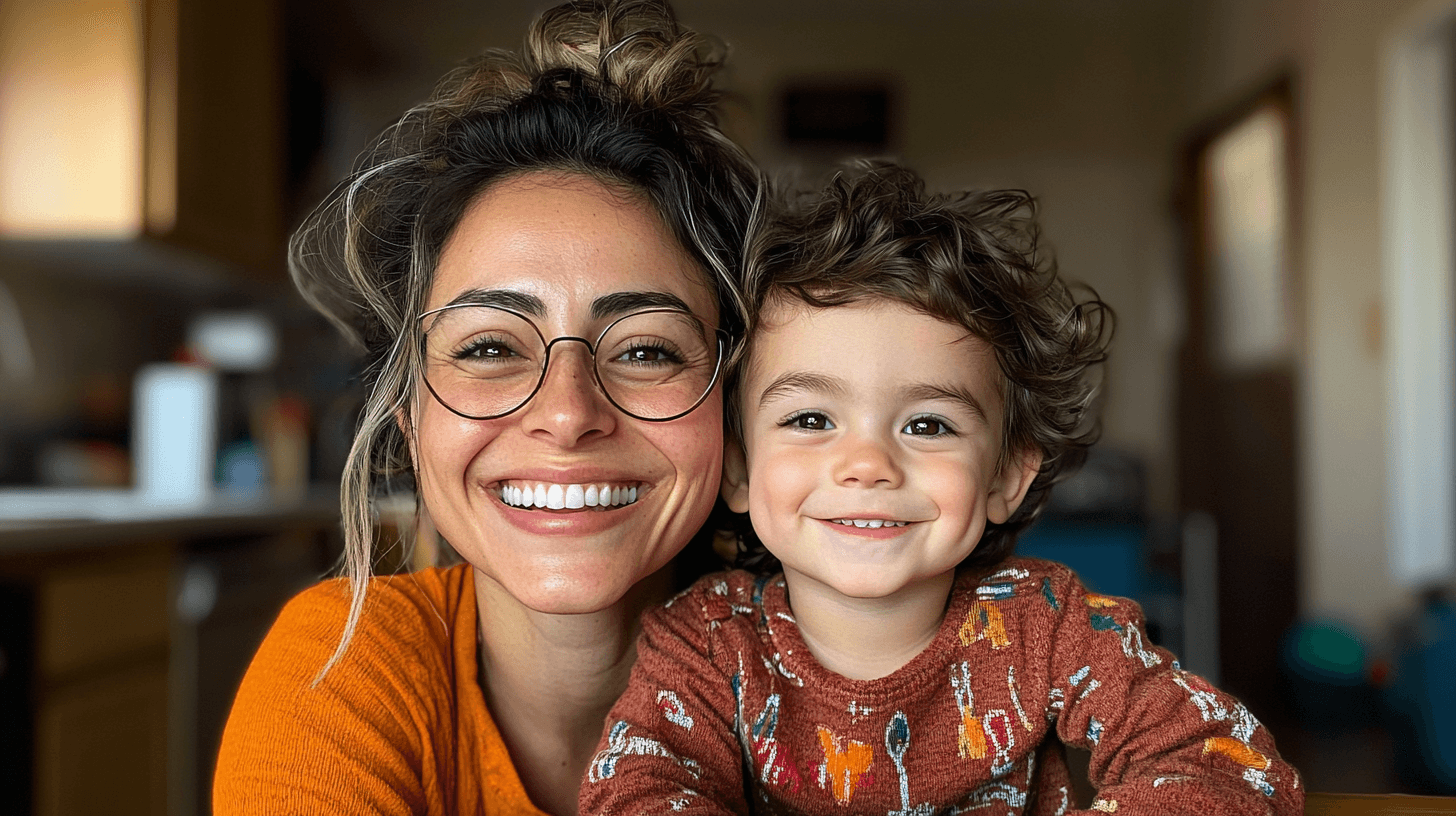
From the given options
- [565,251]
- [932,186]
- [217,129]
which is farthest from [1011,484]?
[932,186]

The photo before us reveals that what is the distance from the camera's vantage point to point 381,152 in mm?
1166

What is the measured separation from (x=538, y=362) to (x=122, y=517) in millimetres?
2019

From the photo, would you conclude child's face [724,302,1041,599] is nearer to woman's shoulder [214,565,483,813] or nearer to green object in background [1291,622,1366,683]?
woman's shoulder [214,565,483,813]

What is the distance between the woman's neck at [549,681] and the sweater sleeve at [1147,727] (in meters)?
0.42

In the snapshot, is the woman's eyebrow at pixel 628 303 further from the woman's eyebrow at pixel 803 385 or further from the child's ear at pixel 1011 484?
the child's ear at pixel 1011 484

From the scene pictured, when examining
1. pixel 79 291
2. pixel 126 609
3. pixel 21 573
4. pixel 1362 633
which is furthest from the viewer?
pixel 1362 633

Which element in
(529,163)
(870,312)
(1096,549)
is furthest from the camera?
(1096,549)

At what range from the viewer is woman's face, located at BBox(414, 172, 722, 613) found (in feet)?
3.19

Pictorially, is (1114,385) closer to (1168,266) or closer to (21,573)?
(1168,266)

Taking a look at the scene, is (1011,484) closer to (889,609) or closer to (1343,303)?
(889,609)

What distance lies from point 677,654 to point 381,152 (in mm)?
591

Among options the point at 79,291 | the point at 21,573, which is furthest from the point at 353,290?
the point at 79,291

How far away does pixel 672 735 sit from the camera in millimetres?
917

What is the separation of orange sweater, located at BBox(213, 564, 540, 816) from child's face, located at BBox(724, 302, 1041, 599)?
0.32 m
